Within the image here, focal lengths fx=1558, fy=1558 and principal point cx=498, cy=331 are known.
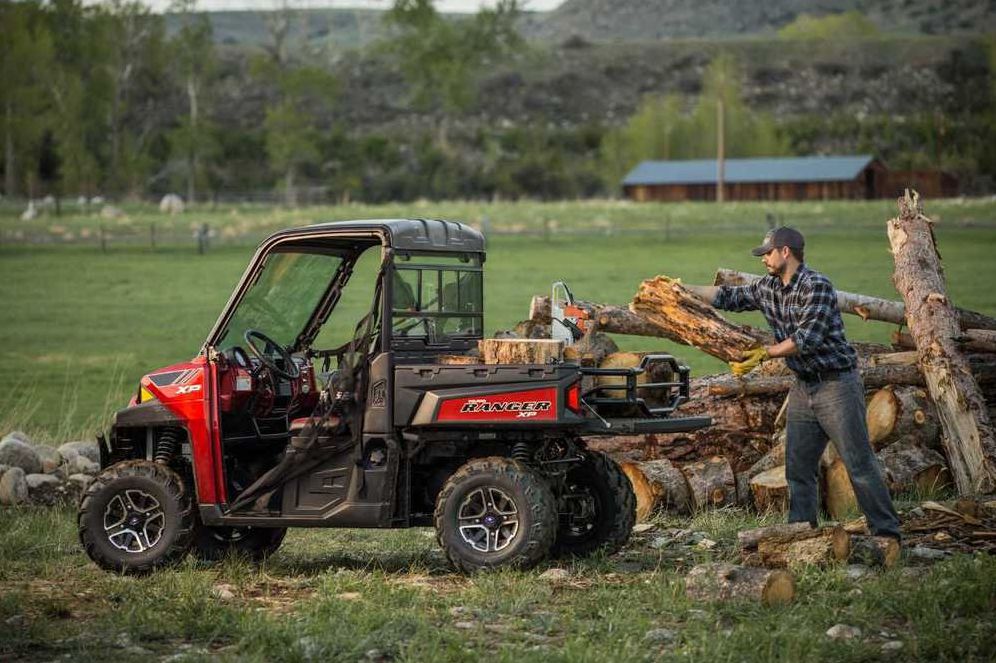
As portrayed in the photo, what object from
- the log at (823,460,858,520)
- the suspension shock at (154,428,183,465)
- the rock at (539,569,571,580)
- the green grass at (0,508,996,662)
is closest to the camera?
the green grass at (0,508,996,662)

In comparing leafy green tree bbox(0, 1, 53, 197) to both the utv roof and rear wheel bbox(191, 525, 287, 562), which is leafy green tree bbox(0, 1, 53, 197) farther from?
the utv roof

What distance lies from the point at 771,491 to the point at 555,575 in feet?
10.00

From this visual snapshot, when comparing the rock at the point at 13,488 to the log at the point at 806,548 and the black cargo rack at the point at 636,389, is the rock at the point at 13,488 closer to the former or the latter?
the black cargo rack at the point at 636,389

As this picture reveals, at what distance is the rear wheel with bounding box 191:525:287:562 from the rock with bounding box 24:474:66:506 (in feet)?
11.1

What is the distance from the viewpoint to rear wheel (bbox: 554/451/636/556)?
388 inches

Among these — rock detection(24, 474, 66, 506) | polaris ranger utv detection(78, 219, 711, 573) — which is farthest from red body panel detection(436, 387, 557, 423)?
rock detection(24, 474, 66, 506)

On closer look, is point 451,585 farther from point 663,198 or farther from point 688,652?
point 663,198

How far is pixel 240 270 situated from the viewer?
43.3 m

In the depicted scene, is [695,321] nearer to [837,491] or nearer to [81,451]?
[837,491]

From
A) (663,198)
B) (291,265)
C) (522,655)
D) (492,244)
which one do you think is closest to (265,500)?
(291,265)

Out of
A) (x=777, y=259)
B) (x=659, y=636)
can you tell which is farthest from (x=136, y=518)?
(x=777, y=259)

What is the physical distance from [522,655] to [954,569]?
2.82 metres

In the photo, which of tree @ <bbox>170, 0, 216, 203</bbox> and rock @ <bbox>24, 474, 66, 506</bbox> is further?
tree @ <bbox>170, 0, 216, 203</bbox>

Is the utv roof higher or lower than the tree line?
lower
